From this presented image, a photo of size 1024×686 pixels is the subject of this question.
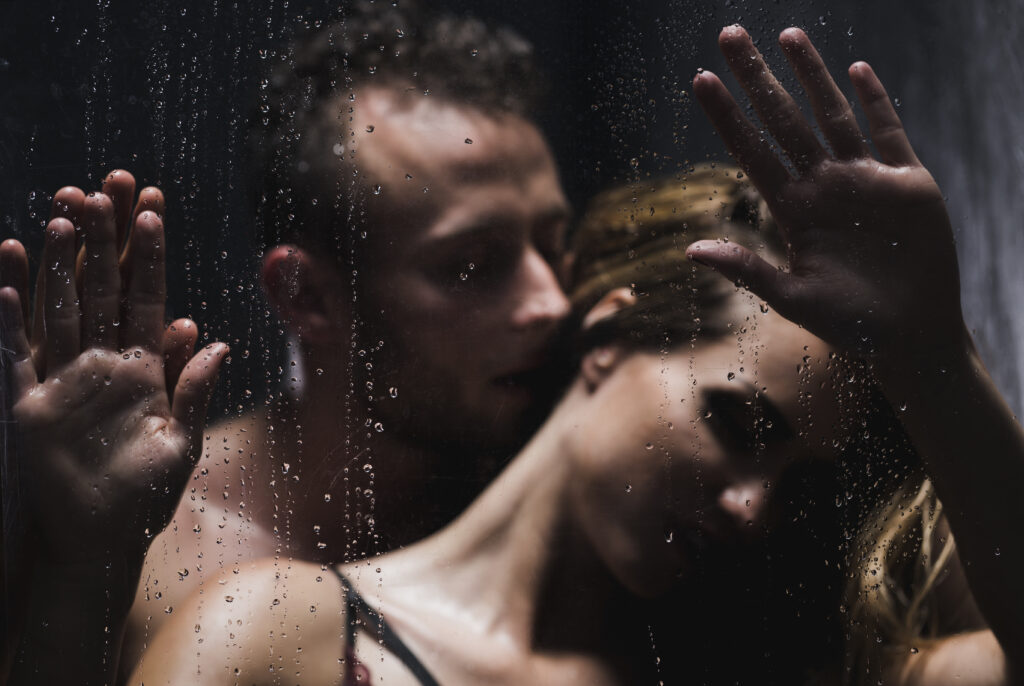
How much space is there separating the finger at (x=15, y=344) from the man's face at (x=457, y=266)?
17 centimetres

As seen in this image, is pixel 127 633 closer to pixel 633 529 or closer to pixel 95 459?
pixel 95 459

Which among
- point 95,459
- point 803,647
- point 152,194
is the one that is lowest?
point 803,647

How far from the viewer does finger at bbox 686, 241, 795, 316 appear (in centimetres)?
36

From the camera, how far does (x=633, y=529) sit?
0.37 m

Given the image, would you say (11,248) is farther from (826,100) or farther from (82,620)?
(826,100)

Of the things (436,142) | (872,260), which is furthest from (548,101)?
(872,260)

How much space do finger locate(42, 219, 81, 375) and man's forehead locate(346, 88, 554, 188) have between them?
14 cm

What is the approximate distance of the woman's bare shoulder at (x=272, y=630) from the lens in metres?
0.37

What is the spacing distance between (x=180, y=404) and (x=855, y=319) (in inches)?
11.9

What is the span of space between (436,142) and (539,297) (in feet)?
0.27

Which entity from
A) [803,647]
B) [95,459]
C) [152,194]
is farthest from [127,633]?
[803,647]

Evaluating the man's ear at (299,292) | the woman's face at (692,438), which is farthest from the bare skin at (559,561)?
the man's ear at (299,292)

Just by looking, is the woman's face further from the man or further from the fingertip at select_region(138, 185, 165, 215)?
the fingertip at select_region(138, 185, 165, 215)

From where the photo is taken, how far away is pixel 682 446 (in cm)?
37
